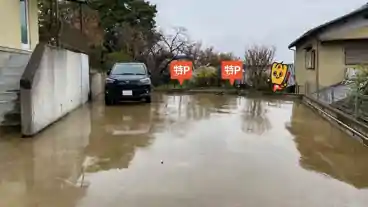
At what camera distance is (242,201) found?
175 inches

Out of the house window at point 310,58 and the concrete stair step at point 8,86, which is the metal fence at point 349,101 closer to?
the house window at point 310,58

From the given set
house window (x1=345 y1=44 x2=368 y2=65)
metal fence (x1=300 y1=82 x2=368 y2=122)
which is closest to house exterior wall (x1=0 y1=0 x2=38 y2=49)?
metal fence (x1=300 y1=82 x2=368 y2=122)

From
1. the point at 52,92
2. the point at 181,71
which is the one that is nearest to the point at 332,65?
the point at 181,71

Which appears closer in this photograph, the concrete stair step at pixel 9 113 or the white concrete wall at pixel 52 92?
the white concrete wall at pixel 52 92

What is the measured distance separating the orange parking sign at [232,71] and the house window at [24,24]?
1242 cm

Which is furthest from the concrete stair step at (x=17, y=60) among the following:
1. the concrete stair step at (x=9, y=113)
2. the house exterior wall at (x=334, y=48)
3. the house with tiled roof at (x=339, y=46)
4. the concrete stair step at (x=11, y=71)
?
the house exterior wall at (x=334, y=48)

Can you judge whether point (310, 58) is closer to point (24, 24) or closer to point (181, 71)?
point (181, 71)

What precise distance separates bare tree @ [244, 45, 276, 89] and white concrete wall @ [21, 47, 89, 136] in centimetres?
1014

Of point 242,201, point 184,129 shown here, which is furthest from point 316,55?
point 242,201

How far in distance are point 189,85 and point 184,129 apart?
47.3ft

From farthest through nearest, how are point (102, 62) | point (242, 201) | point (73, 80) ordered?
point (102, 62), point (73, 80), point (242, 201)

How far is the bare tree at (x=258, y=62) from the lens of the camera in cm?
2191

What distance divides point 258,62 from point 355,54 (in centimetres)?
593

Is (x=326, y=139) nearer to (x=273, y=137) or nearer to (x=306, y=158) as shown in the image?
A: (x=273, y=137)
